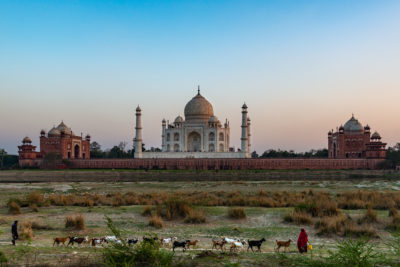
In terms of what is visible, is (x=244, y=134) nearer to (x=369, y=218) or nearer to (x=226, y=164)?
(x=226, y=164)

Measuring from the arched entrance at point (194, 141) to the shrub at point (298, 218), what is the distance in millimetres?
43325

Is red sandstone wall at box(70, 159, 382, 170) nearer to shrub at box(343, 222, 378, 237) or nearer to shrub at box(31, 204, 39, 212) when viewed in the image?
shrub at box(31, 204, 39, 212)

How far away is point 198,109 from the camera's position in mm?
54125

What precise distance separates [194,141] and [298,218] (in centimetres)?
4449

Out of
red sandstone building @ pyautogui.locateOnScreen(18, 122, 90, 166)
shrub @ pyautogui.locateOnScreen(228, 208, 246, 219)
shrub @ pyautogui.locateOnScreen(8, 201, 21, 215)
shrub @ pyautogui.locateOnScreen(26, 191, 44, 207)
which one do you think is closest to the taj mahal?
red sandstone building @ pyautogui.locateOnScreen(18, 122, 90, 166)

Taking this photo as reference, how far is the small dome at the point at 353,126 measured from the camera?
49125 mm

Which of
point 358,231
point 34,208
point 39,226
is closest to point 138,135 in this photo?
point 34,208

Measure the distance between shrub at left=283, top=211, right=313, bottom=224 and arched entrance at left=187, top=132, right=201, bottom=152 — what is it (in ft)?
142

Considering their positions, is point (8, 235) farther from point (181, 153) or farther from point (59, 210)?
point (181, 153)

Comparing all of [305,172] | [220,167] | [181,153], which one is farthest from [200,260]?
[181,153]

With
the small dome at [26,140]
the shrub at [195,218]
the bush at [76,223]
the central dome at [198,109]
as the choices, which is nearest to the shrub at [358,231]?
the shrub at [195,218]

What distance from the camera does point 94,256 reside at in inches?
241

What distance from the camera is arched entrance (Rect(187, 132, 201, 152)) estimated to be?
53656mm

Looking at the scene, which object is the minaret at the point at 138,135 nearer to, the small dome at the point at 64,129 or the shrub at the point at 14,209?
the small dome at the point at 64,129
